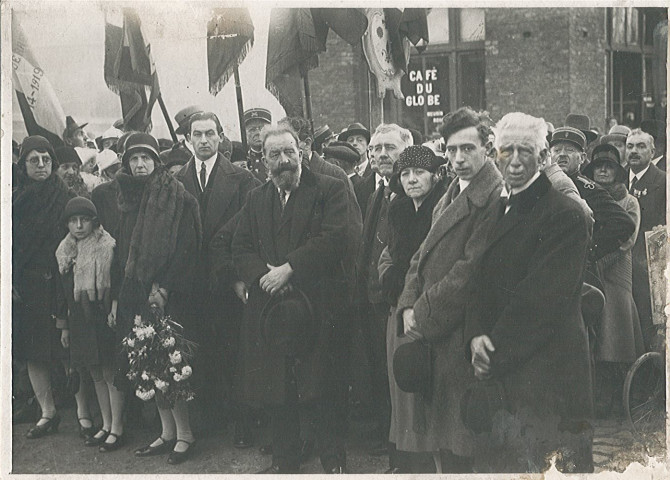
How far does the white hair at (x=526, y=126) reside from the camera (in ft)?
16.9

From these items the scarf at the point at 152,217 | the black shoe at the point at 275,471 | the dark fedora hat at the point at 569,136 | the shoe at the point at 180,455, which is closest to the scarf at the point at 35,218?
the scarf at the point at 152,217

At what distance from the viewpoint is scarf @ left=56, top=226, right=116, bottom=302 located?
5734 millimetres

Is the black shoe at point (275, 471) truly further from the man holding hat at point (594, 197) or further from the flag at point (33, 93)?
the flag at point (33, 93)

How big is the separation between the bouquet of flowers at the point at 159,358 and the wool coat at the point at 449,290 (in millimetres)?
1574

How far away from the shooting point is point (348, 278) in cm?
550

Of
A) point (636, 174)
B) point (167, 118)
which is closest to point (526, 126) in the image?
point (636, 174)

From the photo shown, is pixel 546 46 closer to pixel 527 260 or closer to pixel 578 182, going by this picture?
pixel 578 182

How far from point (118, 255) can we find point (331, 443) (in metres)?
1.99

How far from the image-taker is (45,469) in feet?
18.8

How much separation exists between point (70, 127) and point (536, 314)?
11.3 feet

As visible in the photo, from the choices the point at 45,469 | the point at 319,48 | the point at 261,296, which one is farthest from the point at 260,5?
the point at 45,469

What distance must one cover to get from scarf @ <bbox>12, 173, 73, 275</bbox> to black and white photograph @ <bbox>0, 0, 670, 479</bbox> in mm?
14

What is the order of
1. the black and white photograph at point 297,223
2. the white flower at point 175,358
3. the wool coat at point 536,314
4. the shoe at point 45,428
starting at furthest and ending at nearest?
the shoe at point 45,428, the white flower at point 175,358, the black and white photograph at point 297,223, the wool coat at point 536,314

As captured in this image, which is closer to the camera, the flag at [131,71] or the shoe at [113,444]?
the flag at [131,71]
